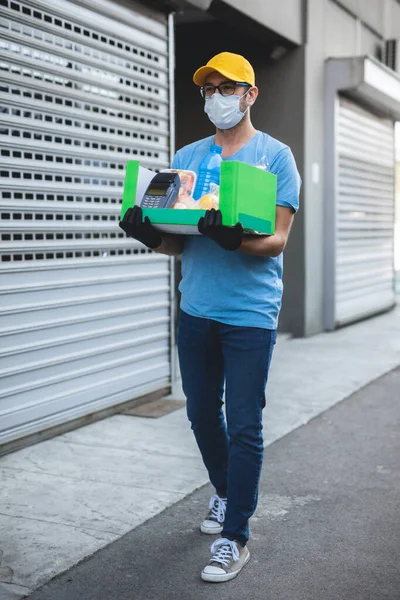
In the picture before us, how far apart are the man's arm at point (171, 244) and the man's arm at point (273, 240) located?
432mm

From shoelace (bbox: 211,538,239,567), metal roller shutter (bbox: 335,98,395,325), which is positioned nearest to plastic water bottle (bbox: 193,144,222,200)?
shoelace (bbox: 211,538,239,567)

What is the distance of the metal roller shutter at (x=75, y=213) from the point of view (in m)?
5.28

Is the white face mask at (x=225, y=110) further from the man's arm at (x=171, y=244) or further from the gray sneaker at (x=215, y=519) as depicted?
the gray sneaker at (x=215, y=519)

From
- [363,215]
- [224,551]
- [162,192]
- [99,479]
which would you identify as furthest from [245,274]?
[363,215]

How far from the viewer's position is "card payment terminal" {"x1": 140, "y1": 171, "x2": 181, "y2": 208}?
338cm

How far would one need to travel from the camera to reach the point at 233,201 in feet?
10.3

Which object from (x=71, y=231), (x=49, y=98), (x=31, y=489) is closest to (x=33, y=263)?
(x=71, y=231)

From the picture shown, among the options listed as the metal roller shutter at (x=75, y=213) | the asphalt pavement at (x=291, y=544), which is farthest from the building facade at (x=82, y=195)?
the asphalt pavement at (x=291, y=544)

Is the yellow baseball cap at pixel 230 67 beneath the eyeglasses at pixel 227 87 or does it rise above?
above

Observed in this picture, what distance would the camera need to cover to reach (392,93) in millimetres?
11734

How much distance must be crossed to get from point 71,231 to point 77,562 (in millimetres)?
2788

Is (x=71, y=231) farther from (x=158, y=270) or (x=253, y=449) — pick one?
(x=253, y=449)

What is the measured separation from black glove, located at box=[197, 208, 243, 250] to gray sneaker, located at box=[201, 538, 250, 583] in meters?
1.33

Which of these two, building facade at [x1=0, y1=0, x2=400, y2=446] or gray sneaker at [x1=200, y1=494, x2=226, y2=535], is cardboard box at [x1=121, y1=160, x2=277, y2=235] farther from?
building facade at [x1=0, y1=0, x2=400, y2=446]
